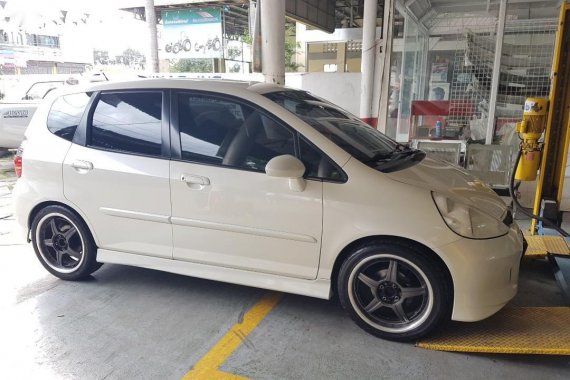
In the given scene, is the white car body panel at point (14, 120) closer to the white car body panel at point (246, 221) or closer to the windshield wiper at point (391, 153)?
the white car body panel at point (246, 221)

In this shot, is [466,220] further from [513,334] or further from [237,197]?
[237,197]

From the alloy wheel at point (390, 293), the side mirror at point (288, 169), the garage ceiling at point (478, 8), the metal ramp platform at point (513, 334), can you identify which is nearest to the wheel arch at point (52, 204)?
the side mirror at point (288, 169)

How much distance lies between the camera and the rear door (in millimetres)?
3234

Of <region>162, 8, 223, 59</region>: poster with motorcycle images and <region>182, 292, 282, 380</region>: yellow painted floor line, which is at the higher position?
<region>162, 8, 223, 59</region>: poster with motorcycle images

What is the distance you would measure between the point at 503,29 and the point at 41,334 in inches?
299

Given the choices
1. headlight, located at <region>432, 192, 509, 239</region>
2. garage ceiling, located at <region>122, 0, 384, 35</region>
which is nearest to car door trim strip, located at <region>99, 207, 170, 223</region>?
headlight, located at <region>432, 192, 509, 239</region>

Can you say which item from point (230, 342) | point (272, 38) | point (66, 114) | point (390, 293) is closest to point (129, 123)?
point (66, 114)

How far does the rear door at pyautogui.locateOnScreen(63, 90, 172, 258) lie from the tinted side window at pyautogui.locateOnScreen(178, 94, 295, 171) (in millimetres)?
185

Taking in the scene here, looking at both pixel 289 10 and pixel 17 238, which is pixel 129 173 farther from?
pixel 289 10

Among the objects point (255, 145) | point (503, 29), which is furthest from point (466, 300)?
point (503, 29)

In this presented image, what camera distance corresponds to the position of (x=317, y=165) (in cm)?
286

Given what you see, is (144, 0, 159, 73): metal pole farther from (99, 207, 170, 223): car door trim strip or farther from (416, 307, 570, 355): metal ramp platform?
(416, 307, 570, 355): metal ramp platform

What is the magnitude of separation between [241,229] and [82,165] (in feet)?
4.67

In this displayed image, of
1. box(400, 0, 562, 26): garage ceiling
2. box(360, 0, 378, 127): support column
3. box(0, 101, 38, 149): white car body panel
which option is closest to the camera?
box(400, 0, 562, 26): garage ceiling
